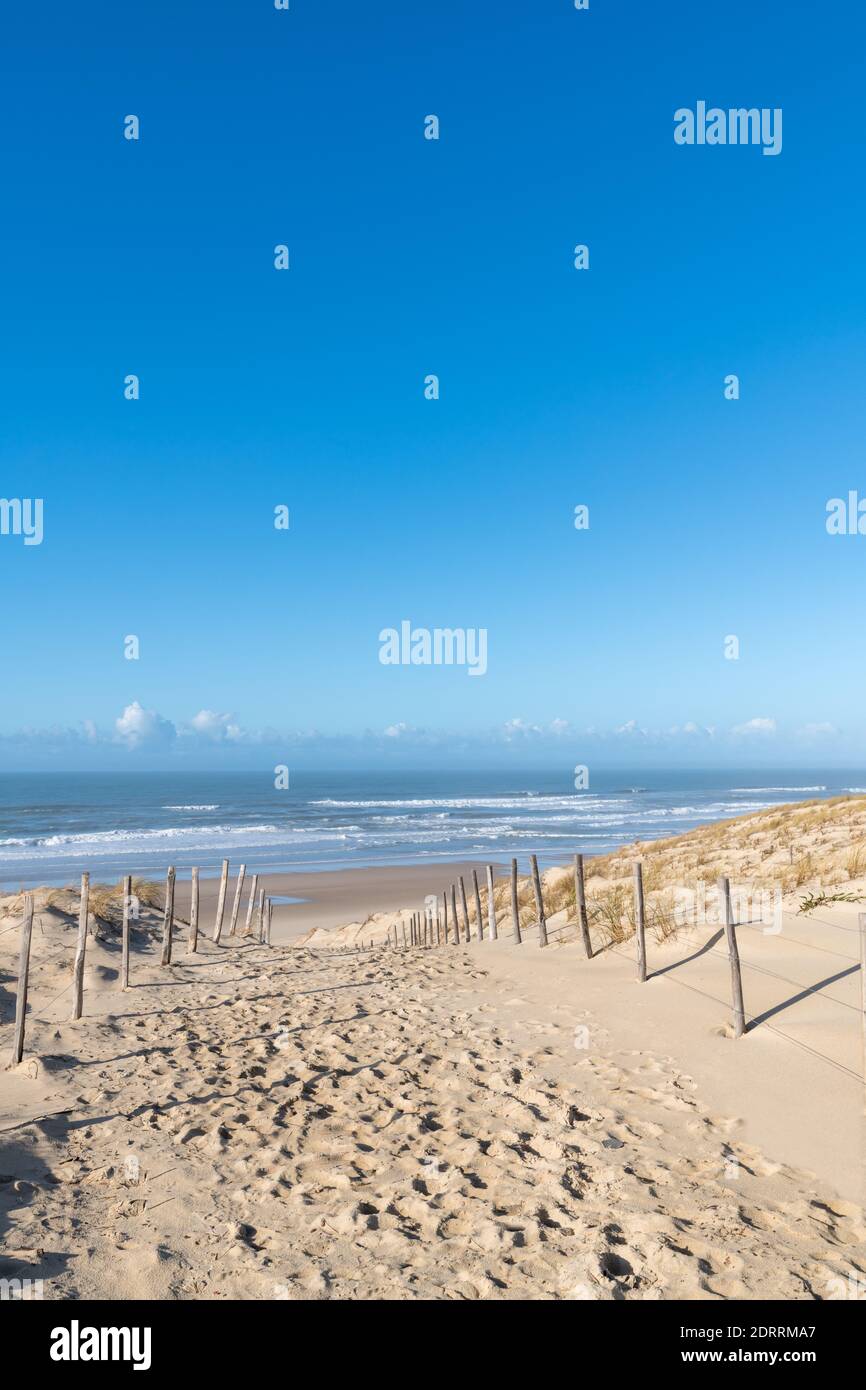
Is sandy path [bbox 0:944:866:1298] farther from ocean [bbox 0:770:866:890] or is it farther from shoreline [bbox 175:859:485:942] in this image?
ocean [bbox 0:770:866:890]

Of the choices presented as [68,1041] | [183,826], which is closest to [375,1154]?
[68,1041]

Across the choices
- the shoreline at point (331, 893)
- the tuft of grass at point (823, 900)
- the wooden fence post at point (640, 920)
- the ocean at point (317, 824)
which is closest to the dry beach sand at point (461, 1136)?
the wooden fence post at point (640, 920)

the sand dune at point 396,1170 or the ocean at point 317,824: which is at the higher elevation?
the sand dune at point 396,1170

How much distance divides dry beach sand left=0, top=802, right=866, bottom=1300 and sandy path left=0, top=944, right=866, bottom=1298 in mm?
22

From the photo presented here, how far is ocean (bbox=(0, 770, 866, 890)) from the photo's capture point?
39.8m

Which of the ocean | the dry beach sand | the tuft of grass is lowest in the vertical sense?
the ocean

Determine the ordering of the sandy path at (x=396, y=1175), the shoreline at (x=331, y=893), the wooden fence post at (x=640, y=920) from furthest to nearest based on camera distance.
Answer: the shoreline at (x=331, y=893) → the wooden fence post at (x=640, y=920) → the sandy path at (x=396, y=1175)

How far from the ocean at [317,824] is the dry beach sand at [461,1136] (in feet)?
76.0

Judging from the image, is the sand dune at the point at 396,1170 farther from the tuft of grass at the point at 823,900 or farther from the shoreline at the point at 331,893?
the shoreline at the point at 331,893

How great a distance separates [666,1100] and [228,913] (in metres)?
20.3

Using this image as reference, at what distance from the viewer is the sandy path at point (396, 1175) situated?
4.29m

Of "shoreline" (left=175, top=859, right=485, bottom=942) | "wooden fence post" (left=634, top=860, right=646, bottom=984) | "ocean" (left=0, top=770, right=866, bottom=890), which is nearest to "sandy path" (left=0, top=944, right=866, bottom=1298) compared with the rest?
"wooden fence post" (left=634, top=860, right=646, bottom=984)

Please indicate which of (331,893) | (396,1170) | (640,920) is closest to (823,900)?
(640,920)

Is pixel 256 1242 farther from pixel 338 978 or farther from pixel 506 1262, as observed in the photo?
pixel 338 978
